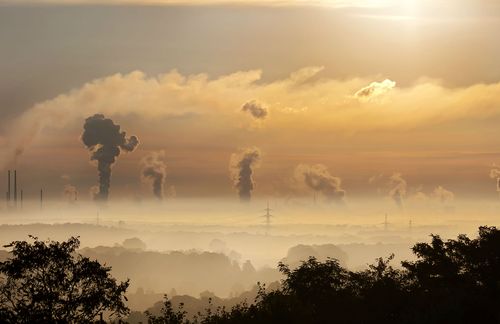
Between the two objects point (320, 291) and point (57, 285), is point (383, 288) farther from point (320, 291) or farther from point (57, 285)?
point (57, 285)

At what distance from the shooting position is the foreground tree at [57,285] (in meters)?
77.0

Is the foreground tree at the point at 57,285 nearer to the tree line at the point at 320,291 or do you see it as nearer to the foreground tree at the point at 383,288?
the tree line at the point at 320,291

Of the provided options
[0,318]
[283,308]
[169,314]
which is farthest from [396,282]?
[0,318]

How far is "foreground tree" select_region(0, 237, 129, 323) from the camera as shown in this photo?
77.0 m

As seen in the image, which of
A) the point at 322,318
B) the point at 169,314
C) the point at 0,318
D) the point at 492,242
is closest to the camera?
the point at 0,318

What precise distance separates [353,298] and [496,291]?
2077 centimetres

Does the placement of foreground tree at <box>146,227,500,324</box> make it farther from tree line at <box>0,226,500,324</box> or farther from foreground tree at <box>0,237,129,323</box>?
foreground tree at <box>0,237,129,323</box>

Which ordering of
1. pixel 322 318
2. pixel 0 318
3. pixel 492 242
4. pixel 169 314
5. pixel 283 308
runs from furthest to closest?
pixel 492 242, pixel 322 318, pixel 283 308, pixel 169 314, pixel 0 318

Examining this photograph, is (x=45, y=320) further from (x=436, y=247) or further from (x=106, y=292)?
(x=436, y=247)

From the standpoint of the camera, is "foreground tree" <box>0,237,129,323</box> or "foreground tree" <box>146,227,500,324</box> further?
"foreground tree" <box>146,227,500,324</box>

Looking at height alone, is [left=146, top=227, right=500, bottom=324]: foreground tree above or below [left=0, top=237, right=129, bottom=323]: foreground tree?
below

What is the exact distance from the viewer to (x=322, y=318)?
108438 millimetres

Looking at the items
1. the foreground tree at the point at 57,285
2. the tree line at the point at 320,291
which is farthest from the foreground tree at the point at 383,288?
the foreground tree at the point at 57,285

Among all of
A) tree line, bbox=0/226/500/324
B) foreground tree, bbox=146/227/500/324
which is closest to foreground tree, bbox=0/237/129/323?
tree line, bbox=0/226/500/324
